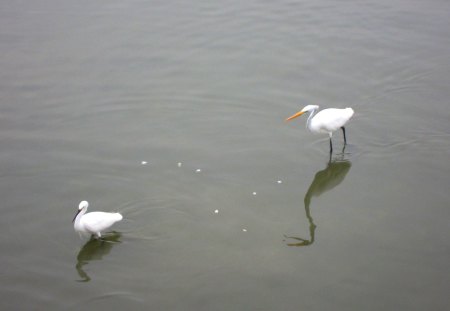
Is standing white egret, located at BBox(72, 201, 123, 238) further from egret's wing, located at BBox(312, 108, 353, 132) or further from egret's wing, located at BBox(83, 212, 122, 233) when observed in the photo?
egret's wing, located at BBox(312, 108, 353, 132)

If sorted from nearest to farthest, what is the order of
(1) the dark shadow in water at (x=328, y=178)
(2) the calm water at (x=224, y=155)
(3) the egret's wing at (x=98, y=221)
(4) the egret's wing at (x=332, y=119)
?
(2) the calm water at (x=224, y=155), (3) the egret's wing at (x=98, y=221), (1) the dark shadow in water at (x=328, y=178), (4) the egret's wing at (x=332, y=119)

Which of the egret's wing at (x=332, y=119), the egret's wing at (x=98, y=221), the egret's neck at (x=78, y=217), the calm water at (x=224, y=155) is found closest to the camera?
the calm water at (x=224, y=155)

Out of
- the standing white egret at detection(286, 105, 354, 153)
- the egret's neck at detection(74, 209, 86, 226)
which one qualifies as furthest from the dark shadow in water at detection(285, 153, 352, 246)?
the egret's neck at detection(74, 209, 86, 226)

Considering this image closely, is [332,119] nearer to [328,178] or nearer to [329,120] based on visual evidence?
[329,120]

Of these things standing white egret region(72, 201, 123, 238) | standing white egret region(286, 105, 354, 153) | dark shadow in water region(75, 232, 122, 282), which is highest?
standing white egret region(286, 105, 354, 153)

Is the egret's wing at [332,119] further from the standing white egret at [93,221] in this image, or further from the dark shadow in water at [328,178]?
the standing white egret at [93,221]

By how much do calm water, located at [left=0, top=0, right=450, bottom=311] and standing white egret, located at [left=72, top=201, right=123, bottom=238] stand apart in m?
0.32

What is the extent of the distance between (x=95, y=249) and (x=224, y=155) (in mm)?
2521

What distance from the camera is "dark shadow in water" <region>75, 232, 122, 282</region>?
6781 mm

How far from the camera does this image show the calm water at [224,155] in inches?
254

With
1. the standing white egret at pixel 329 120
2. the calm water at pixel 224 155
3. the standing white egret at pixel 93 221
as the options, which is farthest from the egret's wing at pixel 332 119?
the standing white egret at pixel 93 221

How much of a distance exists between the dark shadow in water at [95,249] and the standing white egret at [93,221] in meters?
0.21

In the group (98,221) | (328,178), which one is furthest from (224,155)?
(98,221)

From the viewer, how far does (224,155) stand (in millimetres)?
8586
